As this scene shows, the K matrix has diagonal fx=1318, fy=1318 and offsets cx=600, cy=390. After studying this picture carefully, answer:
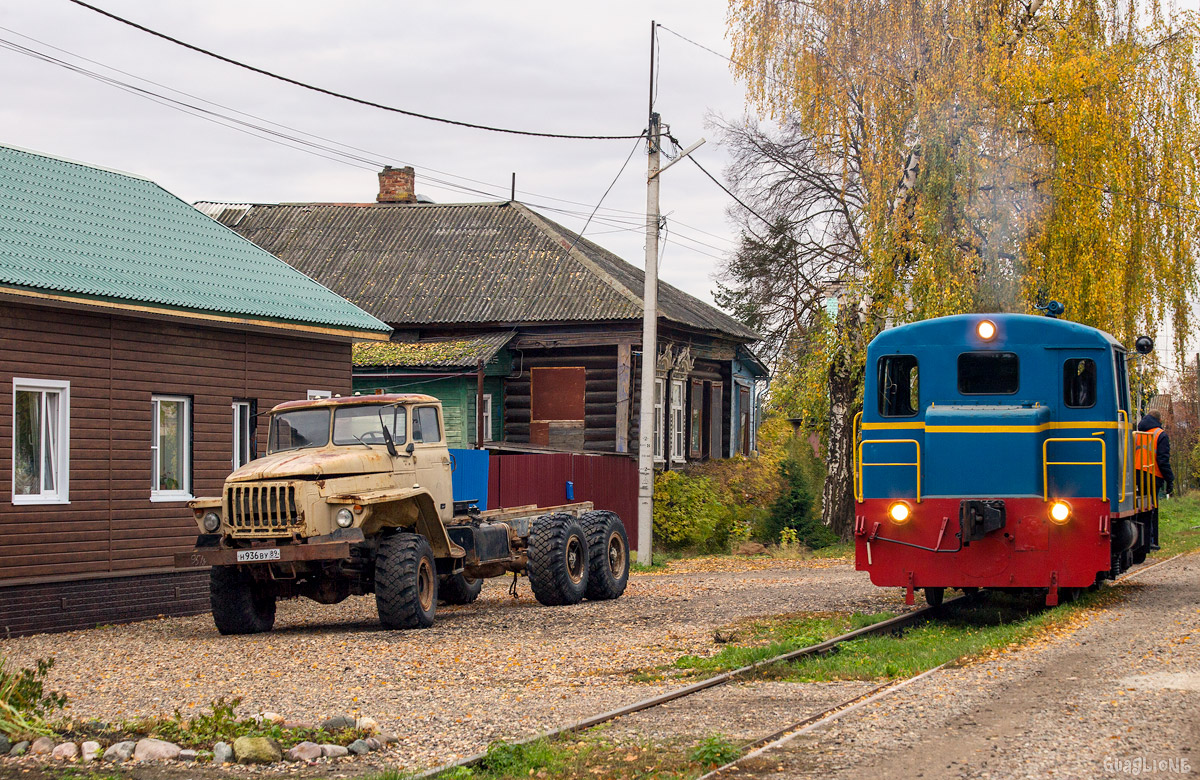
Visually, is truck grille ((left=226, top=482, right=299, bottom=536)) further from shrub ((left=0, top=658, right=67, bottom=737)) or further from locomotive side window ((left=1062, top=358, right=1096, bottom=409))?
locomotive side window ((left=1062, top=358, right=1096, bottom=409))

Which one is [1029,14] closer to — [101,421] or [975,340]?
[975,340]

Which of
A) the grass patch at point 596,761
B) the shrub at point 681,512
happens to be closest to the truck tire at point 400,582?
the grass patch at point 596,761

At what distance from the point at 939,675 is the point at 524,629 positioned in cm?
552

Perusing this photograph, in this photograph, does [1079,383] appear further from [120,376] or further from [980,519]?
[120,376]

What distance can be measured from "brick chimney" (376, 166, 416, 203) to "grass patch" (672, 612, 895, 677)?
2462 centimetres

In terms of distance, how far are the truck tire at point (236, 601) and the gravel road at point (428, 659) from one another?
8.8 inches

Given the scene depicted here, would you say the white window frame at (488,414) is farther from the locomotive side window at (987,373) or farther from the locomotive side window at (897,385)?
the locomotive side window at (987,373)

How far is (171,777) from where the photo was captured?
7242mm

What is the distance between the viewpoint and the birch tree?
23047mm

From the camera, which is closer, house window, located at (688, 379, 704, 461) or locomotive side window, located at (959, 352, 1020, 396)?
locomotive side window, located at (959, 352, 1020, 396)

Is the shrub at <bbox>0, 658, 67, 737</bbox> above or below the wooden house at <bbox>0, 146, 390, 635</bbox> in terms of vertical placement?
below

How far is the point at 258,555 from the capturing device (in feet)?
43.3

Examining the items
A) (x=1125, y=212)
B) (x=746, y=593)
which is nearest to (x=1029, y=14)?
(x=1125, y=212)

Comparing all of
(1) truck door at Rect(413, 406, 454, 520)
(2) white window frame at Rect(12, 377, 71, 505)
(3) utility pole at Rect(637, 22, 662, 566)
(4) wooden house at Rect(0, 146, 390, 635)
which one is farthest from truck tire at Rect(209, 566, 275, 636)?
(3) utility pole at Rect(637, 22, 662, 566)
